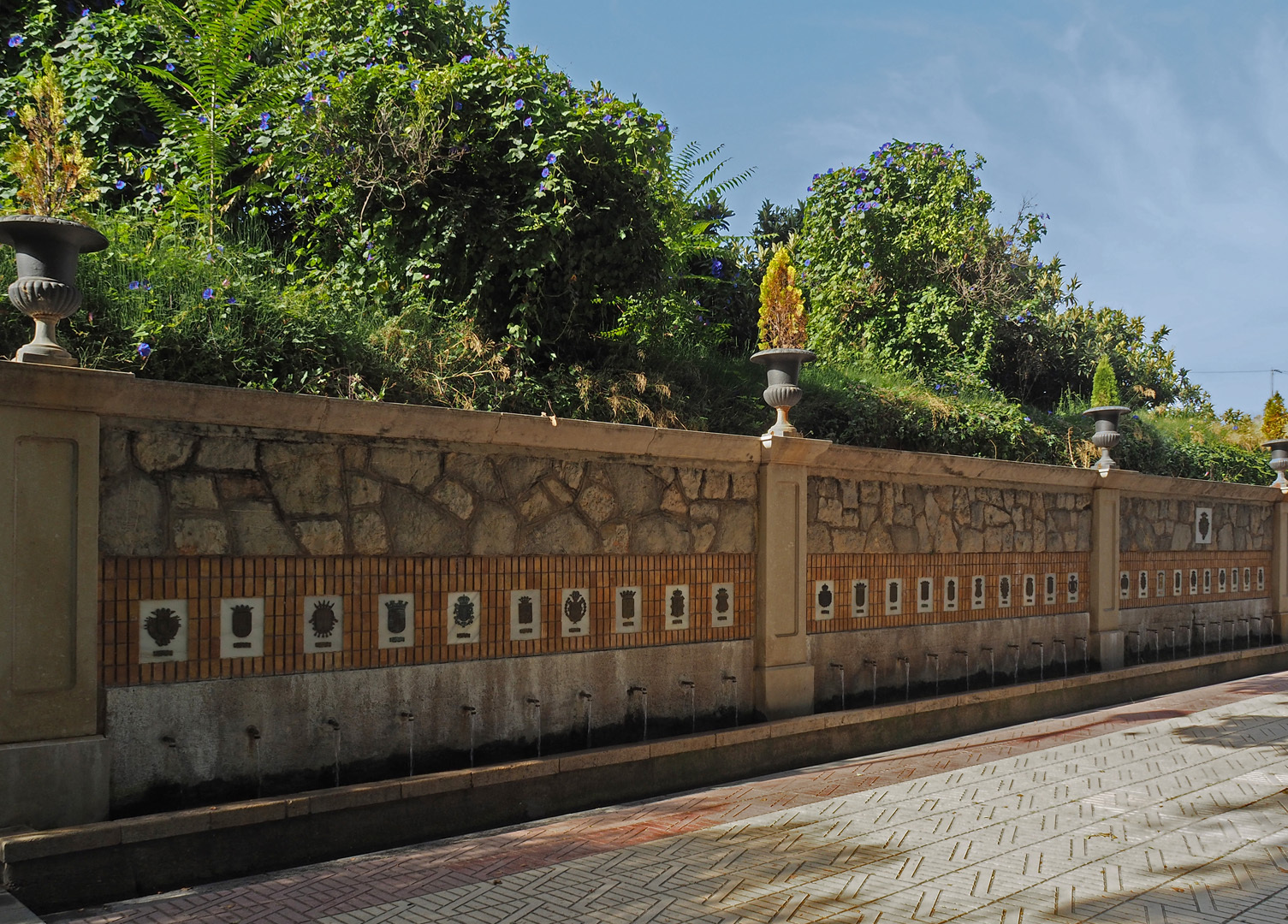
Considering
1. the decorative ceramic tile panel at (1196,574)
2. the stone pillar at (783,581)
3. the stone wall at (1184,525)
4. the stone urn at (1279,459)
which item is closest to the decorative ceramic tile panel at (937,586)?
the stone pillar at (783,581)

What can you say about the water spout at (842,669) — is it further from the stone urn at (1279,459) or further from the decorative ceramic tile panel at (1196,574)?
the stone urn at (1279,459)

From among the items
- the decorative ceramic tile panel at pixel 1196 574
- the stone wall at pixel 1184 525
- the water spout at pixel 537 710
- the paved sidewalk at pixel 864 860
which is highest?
the stone wall at pixel 1184 525

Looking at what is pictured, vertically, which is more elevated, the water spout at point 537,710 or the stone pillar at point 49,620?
the stone pillar at point 49,620

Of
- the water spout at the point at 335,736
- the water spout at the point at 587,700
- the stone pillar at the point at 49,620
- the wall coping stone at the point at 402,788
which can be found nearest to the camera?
the wall coping stone at the point at 402,788

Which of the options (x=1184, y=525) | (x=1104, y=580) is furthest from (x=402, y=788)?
(x=1184, y=525)

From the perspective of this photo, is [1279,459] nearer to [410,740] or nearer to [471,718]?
[471,718]

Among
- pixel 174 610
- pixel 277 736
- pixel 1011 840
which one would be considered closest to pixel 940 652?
pixel 1011 840

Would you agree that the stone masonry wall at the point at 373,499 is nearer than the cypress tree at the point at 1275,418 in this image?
Yes

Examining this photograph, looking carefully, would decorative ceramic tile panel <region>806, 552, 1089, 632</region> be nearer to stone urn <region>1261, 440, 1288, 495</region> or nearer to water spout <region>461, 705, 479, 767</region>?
water spout <region>461, 705, 479, 767</region>

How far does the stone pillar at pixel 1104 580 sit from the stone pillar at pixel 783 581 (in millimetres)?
5443

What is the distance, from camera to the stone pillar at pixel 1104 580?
1209 cm

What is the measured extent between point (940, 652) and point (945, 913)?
5718 mm

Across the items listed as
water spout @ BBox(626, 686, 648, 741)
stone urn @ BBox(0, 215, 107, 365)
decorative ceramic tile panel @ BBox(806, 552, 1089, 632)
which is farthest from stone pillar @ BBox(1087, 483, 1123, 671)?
stone urn @ BBox(0, 215, 107, 365)

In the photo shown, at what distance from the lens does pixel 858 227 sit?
15828mm
